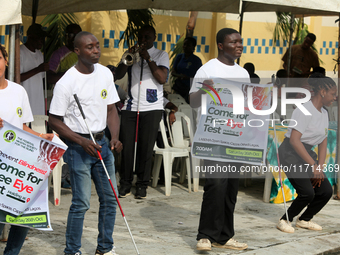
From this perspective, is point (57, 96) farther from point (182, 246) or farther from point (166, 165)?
point (166, 165)

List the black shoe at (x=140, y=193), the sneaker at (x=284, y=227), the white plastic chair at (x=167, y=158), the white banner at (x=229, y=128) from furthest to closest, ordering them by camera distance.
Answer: the white plastic chair at (x=167, y=158), the black shoe at (x=140, y=193), the sneaker at (x=284, y=227), the white banner at (x=229, y=128)

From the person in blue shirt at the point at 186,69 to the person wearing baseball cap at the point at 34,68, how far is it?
2.81 metres

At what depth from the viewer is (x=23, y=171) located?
148 inches

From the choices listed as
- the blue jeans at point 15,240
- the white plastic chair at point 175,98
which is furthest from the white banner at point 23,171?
the white plastic chair at point 175,98

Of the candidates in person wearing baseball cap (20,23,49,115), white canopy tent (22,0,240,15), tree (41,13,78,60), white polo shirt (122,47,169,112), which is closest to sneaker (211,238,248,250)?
white polo shirt (122,47,169,112)

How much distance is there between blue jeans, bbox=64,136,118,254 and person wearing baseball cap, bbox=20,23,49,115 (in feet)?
10.3

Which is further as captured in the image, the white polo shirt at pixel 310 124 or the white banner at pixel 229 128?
the white polo shirt at pixel 310 124

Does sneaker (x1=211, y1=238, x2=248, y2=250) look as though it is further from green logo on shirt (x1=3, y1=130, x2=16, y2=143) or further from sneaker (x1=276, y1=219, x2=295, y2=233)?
green logo on shirt (x1=3, y1=130, x2=16, y2=143)

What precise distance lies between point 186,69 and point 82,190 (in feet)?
18.0

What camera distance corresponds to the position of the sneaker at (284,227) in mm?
5723

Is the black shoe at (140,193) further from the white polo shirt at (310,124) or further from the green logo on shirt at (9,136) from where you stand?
the green logo on shirt at (9,136)

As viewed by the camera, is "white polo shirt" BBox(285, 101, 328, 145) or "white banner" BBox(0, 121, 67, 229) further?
"white polo shirt" BBox(285, 101, 328, 145)

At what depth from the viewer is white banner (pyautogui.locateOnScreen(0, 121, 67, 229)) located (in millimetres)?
3725

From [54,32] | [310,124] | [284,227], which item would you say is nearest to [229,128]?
[310,124]
